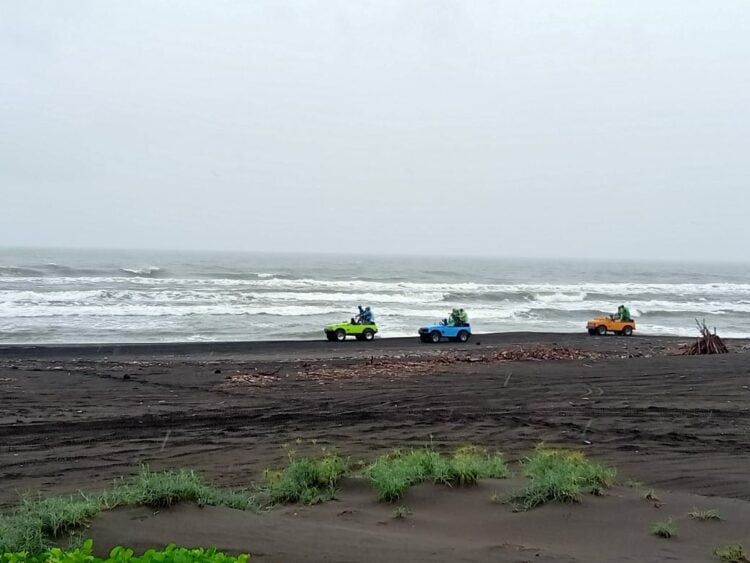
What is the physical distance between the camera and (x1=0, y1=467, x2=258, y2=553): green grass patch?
13.2 feet

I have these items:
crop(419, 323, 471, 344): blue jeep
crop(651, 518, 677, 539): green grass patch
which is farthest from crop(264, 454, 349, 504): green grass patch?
crop(419, 323, 471, 344): blue jeep

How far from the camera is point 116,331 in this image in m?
31.5

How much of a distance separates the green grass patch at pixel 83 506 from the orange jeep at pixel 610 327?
1158 inches

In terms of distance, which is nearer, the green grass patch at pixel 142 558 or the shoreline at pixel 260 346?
the green grass patch at pixel 142 558

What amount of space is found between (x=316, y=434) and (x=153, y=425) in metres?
2.76

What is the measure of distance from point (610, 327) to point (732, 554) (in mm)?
29767

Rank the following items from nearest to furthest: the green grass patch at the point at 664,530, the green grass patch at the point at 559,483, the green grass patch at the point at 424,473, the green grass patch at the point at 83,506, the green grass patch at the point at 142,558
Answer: the green grass patch at the point at 142,558, the green grass patch at the point at 83,506, the green grass patch at the point at 664,530, the green grass patch at the point at 559,483, the green grass patch at the point at 424,473

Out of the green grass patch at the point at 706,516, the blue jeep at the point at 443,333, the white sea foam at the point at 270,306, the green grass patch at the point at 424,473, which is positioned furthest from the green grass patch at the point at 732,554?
the white sea foam at the point at 270,306

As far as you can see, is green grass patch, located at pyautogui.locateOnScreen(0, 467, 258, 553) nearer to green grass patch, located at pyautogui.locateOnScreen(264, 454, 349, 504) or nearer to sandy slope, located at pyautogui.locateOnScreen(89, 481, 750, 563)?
sandy slope, located at pyautogui.locateOnScreen(89, 481, 750, 563)

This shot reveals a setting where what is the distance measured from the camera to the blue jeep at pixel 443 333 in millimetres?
28109

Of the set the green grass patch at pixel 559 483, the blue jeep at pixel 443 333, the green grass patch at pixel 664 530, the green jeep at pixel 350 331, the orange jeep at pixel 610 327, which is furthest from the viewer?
the orange jeep at pixel 610 327

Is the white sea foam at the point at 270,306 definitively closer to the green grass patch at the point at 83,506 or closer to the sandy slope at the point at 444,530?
the green grass patch at the point at 83,506

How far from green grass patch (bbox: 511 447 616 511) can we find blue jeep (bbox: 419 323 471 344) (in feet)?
72.8

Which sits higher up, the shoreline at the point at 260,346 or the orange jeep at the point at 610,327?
the orange jeep at the point at 610,327
